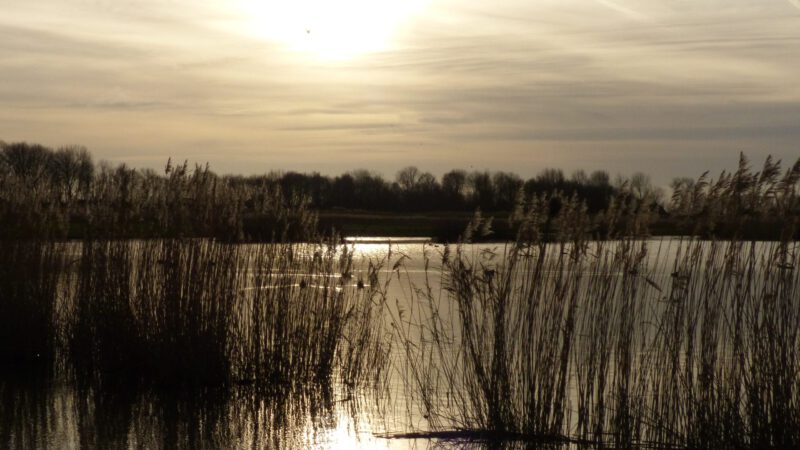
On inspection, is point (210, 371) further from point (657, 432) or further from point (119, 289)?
point (657, 432)

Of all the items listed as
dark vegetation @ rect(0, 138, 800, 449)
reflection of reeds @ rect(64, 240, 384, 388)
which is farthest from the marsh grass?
reflection of reeds @ rect(64, 240, 384, 388)

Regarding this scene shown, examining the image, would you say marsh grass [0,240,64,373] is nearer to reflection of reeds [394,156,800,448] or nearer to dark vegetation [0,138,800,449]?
dark vegetation [0,138,800,449]

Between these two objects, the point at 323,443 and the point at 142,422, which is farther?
the point at 142,422

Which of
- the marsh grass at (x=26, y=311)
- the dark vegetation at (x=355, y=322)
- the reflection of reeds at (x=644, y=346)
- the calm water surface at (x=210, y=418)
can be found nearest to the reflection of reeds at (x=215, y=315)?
the dark vegetation at (x=355, y=322)

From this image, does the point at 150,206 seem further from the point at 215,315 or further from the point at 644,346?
the point at 644,346

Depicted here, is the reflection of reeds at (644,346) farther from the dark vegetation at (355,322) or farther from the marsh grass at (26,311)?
the marsh grass at (26,311)

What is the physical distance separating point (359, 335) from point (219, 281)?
1631mm

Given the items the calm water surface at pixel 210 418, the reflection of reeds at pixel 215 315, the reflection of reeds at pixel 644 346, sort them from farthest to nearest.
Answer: the reflection of reeds at pixel 215 315 → the calm water surface at pixel 210 418 → the reflection of reeds at pixel 644 346

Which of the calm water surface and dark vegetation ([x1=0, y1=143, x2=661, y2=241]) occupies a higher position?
dark vegetation ([x1=0, y1=143, x2=661, y2=241])

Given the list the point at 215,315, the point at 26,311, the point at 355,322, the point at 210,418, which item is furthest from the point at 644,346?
the point at 26,311

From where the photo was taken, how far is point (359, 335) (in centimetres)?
1024

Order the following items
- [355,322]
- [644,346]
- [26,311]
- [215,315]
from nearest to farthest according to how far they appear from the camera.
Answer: [644,346], [215,315], [355,322], [26,311]

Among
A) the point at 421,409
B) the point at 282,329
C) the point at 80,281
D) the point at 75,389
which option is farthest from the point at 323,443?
the point at 80,281

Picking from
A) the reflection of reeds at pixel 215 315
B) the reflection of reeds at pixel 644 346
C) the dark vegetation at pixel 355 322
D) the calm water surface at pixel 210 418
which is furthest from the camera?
the reflection of reeds at pixel 215 315
